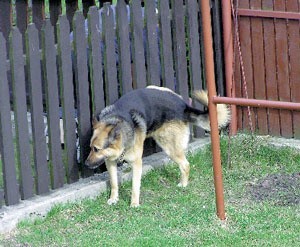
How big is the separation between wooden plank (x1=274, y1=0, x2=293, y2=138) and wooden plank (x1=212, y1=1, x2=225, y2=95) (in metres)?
0.58

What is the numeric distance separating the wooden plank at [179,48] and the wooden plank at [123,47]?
0.66 m

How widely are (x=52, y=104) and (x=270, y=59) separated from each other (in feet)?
7.74

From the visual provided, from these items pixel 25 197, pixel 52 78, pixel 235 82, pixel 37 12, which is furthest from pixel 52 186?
pixel 37 12

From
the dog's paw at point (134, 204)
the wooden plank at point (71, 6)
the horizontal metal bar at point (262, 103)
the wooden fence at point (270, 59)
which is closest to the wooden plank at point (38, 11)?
the wooden plank at point (71, 6)

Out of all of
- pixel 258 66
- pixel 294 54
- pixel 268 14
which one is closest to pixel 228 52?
pixel 258 66

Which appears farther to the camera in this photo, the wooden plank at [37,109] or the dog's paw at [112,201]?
the dog's paw at [112,201]

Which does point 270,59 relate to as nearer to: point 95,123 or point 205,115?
point 205,115

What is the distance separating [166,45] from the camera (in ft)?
29.9

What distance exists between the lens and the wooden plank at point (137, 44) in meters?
8.69

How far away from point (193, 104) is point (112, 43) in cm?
127

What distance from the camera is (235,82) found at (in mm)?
9711

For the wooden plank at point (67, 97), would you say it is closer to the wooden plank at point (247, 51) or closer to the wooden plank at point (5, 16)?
the wooden plank at point (247, 51)

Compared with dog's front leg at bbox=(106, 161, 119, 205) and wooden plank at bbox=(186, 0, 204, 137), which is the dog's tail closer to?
wooden plank at bbox=(186, 0, 204, 137)

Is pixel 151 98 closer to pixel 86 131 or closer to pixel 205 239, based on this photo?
pixel 86 131
